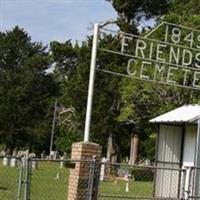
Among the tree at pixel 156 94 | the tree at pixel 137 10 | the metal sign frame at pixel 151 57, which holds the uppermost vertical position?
the tree at pixel 137 10

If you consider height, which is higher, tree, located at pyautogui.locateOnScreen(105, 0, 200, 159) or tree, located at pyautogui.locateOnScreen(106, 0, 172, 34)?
tree, located at pyautogui.locateOnScreen(106, 0, 172, 34)

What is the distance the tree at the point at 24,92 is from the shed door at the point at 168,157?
2249 inches

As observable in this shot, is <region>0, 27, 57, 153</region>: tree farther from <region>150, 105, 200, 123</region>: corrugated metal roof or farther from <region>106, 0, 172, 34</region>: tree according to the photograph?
<region>150, 105, 200, 123</region>: corrugated metal roof

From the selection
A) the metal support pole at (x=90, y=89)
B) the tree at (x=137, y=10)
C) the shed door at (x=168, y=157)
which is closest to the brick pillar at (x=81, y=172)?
the metal support pole at (x=90, y=89)

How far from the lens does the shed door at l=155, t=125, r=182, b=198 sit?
2252cm

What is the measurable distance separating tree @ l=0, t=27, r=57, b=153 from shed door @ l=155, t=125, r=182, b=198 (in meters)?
57.1

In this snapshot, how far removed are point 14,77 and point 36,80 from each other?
277cm

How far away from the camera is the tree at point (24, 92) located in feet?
263

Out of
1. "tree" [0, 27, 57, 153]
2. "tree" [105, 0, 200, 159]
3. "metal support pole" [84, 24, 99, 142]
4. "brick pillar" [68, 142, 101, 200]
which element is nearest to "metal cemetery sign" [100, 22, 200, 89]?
"metal support pole" [84, 24, 99, 142]

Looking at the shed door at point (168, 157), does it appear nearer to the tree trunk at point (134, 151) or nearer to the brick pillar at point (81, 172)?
the brick pillar at point (81, 172)

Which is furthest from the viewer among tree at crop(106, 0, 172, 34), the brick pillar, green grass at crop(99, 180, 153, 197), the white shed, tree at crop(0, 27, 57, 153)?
tree at crop(0, 27, 57, 153)

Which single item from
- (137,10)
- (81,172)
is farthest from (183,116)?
(137,10)

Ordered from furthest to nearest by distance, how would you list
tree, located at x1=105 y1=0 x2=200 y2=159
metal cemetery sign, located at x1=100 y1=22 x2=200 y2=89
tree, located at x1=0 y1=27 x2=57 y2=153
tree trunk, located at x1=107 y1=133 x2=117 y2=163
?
tree, located at x1=0 y1=27 x2=57 y2=153
tree trunk, located at x1=107 y1=133 x2=117 y2=163
tree, located at x1=105 y1=0 x2=200 y2=159
metal cemetery sign, located at x1=100 y1=22 x2=200 y2=89

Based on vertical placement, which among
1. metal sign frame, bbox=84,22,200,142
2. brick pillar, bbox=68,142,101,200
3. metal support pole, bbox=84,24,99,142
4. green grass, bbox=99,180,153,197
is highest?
metal sign frame, bbox=84,22,200,142
